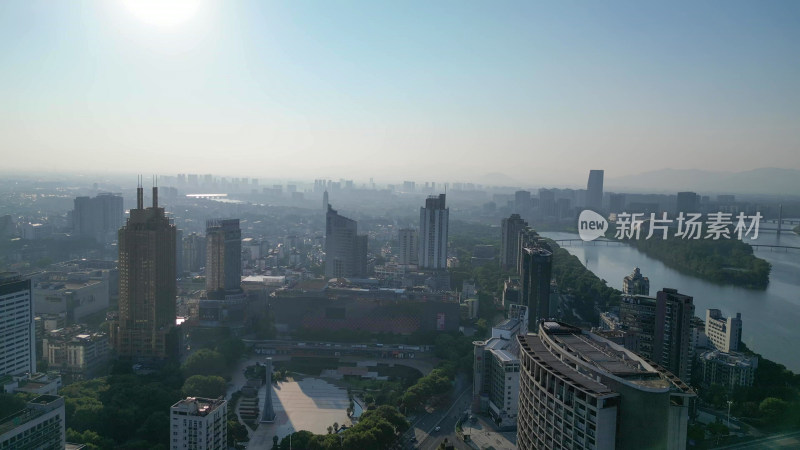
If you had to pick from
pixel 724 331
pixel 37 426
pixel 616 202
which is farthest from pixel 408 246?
pixel 37 426

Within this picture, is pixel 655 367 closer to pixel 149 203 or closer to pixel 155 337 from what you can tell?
pixel 155 337

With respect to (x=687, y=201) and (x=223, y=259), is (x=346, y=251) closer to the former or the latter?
(x=223, y=259)

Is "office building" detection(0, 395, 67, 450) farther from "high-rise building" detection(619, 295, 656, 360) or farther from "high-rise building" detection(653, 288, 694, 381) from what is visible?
"high-rise building" detection(653, 288, 694, 381)

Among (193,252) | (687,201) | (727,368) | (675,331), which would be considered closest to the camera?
(675,331)

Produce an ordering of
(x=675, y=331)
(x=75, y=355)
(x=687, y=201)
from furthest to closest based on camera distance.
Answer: (x=687, y=201)
(x=75, y=355)
(x=675, y=331)

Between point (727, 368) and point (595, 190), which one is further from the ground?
point (595, 190)

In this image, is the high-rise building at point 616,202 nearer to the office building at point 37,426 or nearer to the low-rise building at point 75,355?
the low-rise building at point 75,355
